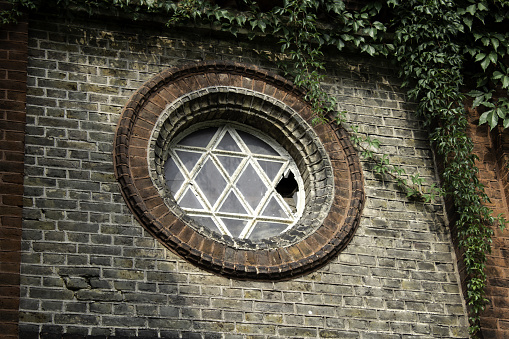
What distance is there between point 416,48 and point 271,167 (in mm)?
1964

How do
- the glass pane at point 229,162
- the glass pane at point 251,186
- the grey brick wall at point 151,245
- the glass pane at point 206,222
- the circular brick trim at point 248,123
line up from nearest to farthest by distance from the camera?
the grey brick wall at point 151,245, the circular brick trim at point 248,123, the glass pane at point 206,222, the glass pane at point 251,186, the glass pane at point 229,162

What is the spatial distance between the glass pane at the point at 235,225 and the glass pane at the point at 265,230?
0.36 ft

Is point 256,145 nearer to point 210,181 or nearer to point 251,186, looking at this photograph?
point 251,186

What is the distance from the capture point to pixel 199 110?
7.49 metres

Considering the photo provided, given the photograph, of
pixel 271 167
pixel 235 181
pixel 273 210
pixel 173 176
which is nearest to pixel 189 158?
pixel 173 176

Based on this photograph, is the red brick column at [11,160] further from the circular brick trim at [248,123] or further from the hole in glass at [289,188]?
the hole in glass at [289,188]

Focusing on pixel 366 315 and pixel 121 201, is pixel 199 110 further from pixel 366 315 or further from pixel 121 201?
pixel 366 315

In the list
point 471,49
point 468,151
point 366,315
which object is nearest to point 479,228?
point 468,151

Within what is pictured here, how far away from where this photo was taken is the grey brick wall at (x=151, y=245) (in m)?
6.24

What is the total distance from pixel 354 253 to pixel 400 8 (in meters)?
2.70

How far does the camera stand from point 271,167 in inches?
301

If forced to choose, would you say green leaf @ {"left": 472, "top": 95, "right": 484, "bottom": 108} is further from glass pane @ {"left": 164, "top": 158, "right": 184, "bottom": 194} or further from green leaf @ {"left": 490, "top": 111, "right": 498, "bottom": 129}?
glass pane @ {"left": 164, "top": 158, "right": 184, "bottom": 194}

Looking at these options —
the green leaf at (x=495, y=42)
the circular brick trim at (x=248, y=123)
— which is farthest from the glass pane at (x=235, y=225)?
the green leaf at (x=495, y=42)

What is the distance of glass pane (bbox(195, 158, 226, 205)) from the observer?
23.9 ft
